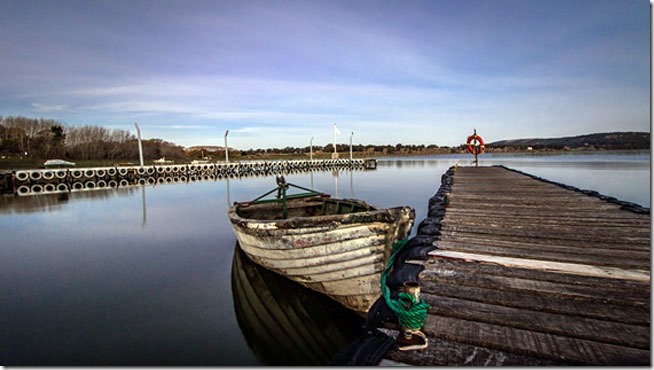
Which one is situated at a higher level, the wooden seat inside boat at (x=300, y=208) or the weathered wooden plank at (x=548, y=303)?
the weathered wooden plank at (x=548, y=303)

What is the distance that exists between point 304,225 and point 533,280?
3.29 metres

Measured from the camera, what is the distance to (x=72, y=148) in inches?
2211

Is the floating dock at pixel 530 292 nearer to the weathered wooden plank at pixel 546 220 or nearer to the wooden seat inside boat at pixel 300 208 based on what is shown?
the weathered wooden plank at pixel 546 220

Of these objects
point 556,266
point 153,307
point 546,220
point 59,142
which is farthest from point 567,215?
point 59,142

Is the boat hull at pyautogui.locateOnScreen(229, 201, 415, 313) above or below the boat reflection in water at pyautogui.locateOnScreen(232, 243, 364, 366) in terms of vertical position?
above

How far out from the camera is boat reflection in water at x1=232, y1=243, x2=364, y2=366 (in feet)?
15.8

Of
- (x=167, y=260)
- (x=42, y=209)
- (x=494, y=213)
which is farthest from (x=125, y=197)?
(x=494, y=213)

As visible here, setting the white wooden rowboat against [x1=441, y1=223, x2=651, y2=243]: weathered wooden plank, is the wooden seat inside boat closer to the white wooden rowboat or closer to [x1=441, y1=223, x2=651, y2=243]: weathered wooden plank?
the white wooden rowboat

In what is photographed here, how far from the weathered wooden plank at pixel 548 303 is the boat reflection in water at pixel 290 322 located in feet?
9.57

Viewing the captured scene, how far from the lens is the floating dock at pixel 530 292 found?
1.70 m

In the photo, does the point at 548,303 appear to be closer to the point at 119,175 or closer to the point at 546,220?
the point at 546,220

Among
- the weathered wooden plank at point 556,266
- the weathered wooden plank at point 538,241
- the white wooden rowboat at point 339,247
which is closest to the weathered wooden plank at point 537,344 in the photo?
the weathered wooden plank at point 556,266

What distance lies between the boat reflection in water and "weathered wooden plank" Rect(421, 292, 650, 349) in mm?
3093

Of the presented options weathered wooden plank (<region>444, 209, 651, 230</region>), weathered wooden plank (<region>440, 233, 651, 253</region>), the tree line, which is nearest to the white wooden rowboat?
weathered wooden plank (<region>444, 209, 651, 230</region>)
